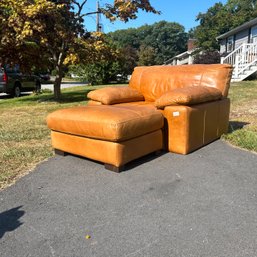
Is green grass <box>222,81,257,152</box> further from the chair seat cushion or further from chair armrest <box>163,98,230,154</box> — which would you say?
the chair seat cushion

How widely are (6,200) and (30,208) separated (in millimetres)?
317

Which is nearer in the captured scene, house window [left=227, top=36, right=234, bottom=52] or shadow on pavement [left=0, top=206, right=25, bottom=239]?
shadow on pavement [left=0, top=206, right=25, bottom=239]

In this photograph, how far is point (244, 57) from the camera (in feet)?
53.6

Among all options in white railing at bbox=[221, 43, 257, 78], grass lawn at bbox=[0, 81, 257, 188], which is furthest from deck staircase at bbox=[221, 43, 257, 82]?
grass lawn at bbox=[0, 81, 257, 188]

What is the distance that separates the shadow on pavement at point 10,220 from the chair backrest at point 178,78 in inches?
123

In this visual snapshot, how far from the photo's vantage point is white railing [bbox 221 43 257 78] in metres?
16.0

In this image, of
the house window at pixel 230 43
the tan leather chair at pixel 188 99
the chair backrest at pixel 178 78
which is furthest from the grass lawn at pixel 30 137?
the house window at pixel 230 43

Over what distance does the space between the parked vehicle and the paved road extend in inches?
414

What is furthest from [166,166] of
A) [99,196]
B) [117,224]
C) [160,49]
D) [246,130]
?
[160,49]

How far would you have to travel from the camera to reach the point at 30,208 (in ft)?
8.93

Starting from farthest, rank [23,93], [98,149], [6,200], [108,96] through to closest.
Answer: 1. [23,93]
2. [108,96]
3. [98,149]
4. [6,200]

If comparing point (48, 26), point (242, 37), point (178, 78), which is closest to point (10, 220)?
point (178, 78)

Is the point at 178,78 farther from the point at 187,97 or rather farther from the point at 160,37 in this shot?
the point at 160,37

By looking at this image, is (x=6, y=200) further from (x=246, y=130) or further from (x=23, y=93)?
(x=23, y=93)
